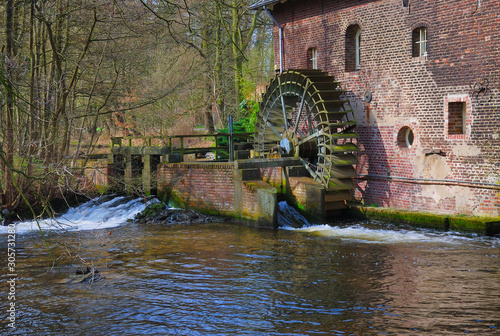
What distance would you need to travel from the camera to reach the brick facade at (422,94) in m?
10.6

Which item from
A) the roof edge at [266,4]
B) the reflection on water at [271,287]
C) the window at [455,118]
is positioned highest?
the roof edge at [266,4]

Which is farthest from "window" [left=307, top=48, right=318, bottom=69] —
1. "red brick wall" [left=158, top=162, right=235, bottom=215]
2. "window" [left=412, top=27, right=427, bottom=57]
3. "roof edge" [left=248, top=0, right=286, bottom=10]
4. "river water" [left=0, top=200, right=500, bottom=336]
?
"river water" [left=0, top=200, right=500, bottom=336]

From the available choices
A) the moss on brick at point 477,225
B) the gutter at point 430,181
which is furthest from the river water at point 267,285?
the gutter at point 430,181

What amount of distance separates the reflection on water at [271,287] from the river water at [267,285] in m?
0.02

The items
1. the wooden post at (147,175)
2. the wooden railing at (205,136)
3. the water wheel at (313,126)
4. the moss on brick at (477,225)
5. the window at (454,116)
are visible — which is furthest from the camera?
the wooden post at (147,175)

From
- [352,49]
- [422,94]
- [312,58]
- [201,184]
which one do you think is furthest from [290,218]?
[312,58]

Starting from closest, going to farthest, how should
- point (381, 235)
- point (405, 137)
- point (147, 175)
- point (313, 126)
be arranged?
point (381, 235) < point (405, 137) < point (313, 126) < point (147, 175)

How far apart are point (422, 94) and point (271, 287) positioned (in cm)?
636

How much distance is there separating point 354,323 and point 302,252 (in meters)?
3.67

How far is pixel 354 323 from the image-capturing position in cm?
606

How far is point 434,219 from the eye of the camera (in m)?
11.0

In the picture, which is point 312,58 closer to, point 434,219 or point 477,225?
point 434,219

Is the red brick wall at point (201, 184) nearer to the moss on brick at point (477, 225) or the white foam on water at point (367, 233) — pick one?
the white foam on water at point (367, 233)

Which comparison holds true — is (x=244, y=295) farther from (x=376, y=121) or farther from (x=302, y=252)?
(x=376, y=121)
